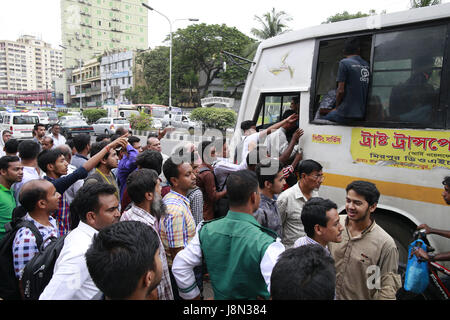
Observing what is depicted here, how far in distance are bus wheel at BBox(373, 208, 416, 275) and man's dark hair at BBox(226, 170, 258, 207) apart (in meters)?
1.97

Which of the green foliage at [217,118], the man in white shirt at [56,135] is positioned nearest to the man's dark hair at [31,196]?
the man in white shirt at [56,135]

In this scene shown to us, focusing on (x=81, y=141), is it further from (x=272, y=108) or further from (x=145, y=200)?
(x=272, y=108)

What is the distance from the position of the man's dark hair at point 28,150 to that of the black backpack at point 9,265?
2227 millimetres

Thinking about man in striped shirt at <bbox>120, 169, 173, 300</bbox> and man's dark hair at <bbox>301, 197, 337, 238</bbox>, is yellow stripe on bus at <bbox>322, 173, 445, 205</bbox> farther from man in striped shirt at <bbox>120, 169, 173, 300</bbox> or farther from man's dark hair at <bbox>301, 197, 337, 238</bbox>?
man in striped shirt at <bbox>120, 169, 173, 300</bbox>

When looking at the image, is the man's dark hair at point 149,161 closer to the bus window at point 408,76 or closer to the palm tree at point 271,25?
the bus window at point 408,76

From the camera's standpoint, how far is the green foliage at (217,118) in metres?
23.5

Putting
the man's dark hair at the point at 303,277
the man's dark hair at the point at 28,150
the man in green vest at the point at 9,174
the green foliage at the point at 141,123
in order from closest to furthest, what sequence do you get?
the man's dark hair at the point at 303,277, the man in green vest at the point at 9,174, the man's dark hair at the point at 28,150, the green foliage at the point at 141,123

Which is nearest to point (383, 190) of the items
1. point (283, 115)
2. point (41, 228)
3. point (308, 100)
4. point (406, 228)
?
point (406, 228)

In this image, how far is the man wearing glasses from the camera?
9.57 ft

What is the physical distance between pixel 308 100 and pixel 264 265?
2649 mm

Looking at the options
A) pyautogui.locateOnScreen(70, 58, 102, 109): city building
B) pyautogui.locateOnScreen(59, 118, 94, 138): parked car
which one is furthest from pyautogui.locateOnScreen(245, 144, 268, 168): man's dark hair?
pyautogui.locateOnScreen(70, 58, 102, 109): city building

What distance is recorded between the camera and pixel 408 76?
315 cm
